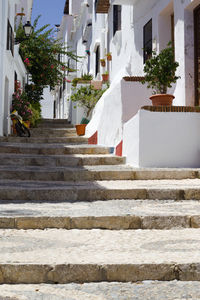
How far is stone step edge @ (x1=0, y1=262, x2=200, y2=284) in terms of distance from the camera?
9.28 feet

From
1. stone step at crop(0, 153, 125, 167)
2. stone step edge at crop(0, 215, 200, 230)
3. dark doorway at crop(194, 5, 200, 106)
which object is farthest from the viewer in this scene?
dark doorway at crop(194, 5, 200, 106)

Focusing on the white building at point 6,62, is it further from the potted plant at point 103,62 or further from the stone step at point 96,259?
the stone step at point 96,259

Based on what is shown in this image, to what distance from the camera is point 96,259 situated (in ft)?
9.72

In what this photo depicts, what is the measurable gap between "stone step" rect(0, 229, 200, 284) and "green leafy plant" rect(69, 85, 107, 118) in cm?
1082

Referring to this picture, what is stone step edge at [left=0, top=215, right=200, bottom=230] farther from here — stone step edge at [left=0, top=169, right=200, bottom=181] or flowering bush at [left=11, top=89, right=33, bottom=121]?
flowering bush at [left=11, top=89, right=33, bottom=121]

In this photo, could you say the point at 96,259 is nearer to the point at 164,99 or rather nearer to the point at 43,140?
the point at 164,99

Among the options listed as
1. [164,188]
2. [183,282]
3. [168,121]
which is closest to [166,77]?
[168,121]

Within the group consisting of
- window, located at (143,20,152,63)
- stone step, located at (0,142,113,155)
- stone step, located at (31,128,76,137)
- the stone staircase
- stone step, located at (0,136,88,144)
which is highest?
window, located at (143,20,152,63)

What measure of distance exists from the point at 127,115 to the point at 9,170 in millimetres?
3533

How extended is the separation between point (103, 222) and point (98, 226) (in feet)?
0.22

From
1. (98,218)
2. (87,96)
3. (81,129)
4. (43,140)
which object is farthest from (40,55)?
(98,218)

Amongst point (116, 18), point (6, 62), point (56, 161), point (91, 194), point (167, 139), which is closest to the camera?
point (91, 194)

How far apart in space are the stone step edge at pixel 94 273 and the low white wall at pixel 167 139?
388 centimetres

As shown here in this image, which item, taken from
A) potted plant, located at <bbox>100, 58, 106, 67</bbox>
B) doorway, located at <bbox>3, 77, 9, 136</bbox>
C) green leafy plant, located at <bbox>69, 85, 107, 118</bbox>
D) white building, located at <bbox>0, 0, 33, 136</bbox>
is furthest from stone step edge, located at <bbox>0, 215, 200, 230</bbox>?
potted plant, located at <bbox>100, 58, 106, 67</bbox>
